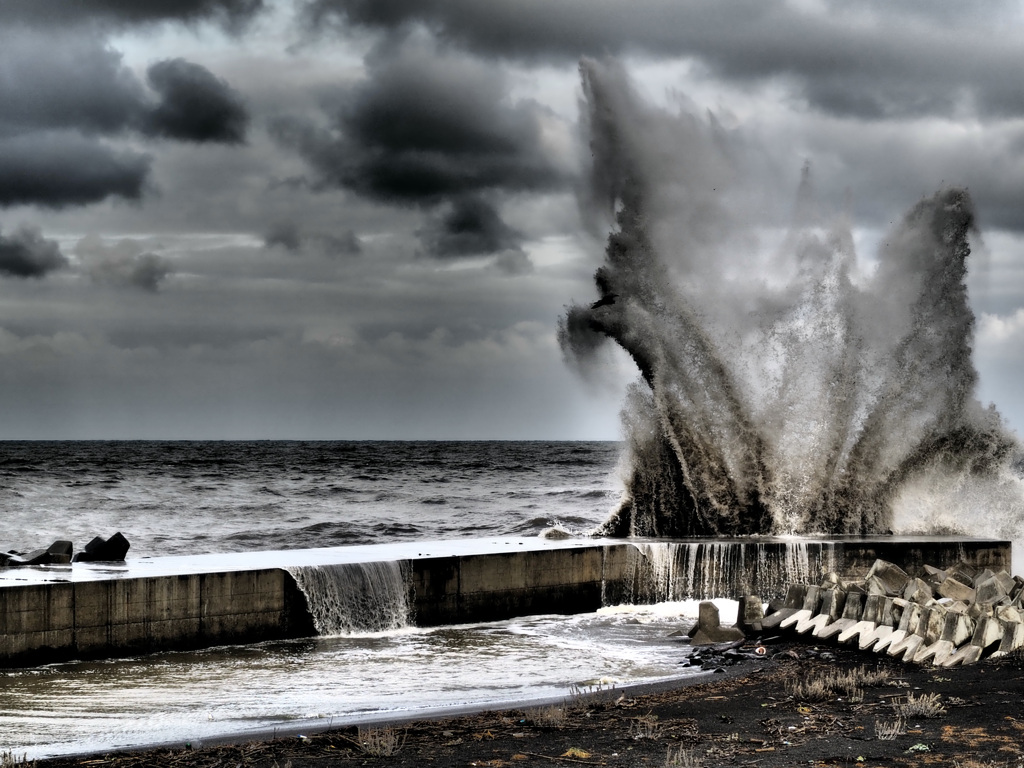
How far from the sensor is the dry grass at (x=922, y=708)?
7488mm

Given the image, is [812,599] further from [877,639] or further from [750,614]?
[877,639]

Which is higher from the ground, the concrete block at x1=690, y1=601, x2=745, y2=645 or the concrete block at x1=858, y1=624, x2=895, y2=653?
the concrete block at x1=858, y1=624, x2=895, y2=653

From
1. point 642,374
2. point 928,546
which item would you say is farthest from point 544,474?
point 928,546

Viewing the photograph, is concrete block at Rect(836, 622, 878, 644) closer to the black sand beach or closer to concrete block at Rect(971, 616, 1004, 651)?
concrete block at Rect(971, 616, 1004, 651)

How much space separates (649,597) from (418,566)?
3675 millimetres

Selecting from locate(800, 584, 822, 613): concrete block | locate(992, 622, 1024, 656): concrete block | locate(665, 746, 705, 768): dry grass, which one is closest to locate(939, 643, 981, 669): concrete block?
locate(992, 622, 1024, 656): concrete block

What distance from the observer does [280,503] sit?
39562 mm

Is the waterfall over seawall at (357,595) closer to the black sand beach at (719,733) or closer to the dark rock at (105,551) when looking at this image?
the dark rock at (105,551)

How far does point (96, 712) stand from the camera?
8.90 metres

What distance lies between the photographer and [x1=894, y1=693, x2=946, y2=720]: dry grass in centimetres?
749

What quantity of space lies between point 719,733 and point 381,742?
87.4 inches

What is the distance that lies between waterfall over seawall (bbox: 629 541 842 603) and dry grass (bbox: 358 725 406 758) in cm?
845

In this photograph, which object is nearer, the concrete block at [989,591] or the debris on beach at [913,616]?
the debris on beach at [913,616]

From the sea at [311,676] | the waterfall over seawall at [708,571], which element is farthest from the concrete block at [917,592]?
the waterfall over seawall at [708,571]
